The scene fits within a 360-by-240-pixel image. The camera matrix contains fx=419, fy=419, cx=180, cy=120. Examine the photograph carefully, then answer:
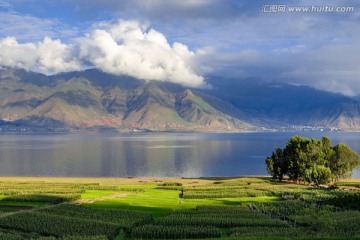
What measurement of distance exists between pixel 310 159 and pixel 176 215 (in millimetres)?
72681

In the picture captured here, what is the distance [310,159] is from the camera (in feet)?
414

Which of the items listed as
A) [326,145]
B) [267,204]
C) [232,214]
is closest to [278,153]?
[326,145]

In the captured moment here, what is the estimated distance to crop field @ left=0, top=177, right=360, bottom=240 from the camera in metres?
54.7

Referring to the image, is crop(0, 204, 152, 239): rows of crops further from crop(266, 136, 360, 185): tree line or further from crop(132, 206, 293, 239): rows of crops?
crop(266, 136, 360, 185): tree line

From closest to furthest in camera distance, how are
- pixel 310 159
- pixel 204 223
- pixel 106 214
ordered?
pixel 204 223
pixel 106 214
pixel 310 159

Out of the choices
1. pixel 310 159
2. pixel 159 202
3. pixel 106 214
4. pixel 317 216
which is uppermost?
pixel 310 159

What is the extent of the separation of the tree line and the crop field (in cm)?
3119

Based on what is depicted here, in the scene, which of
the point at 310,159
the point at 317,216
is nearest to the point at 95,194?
the point at 317,216

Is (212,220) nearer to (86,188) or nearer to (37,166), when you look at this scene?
(86,188)

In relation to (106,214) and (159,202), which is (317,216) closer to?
(159,202)

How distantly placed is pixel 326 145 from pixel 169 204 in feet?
232

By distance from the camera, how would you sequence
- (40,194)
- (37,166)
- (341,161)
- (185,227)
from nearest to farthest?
(185,227) → (40,194) → (341,161) → (37,166)

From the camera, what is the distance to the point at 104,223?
192 ft

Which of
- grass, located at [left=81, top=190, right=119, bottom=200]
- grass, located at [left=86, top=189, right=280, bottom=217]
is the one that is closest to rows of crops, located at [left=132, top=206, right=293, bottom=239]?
grass, located at [left=86, top=189, right=280, bottom=217]
